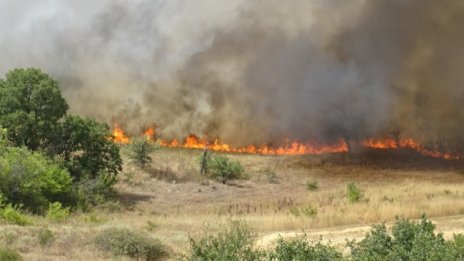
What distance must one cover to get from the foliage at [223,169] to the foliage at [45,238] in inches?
1117

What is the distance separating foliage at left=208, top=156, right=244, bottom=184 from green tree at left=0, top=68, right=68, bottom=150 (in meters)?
16.5

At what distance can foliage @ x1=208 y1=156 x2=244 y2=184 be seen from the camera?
47.5 metres

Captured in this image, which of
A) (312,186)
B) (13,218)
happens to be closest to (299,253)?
Answer: (13,218)

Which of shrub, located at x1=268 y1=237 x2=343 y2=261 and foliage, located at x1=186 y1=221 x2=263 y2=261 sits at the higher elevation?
shrub, located at x1=268 y1=237 x2=343 y2=261

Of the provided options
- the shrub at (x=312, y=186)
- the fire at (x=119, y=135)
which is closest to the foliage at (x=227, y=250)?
the shrub at (x=312, y=186)

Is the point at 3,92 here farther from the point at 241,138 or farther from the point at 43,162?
the point at 241,138

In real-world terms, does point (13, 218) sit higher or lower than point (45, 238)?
higher

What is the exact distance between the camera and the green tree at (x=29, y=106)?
3478 cm

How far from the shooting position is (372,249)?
11484 millimetres

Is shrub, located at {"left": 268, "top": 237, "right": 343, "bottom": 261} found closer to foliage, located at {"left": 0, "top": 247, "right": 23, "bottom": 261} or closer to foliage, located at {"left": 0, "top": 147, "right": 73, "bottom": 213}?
foliage, located at {"left": 0, "top": 247, "right": 23, "bottom": 261}

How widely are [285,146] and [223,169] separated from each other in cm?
1824

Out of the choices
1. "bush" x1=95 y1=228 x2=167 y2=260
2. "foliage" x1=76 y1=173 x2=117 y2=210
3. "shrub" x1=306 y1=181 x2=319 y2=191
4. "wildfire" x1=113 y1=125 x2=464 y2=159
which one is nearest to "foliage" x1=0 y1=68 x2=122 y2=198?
"foliage" x1=76 y1=173 x2=117 y2=210

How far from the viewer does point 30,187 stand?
28.6 metres

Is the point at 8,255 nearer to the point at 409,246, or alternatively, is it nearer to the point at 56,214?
the point at 409,246
